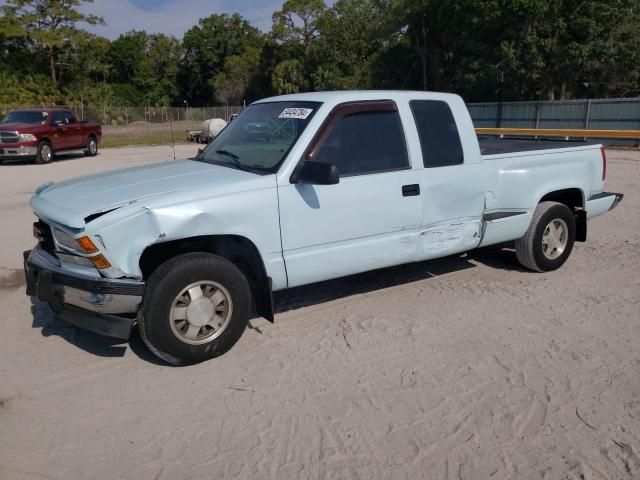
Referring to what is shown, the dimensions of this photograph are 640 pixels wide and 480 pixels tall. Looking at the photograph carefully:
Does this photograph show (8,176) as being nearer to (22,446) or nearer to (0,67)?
(22,446)

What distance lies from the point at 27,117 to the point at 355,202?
60.2 feet

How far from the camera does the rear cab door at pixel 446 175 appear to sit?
4859 mm

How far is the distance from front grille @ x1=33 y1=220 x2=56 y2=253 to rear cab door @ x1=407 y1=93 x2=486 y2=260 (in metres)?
2.94

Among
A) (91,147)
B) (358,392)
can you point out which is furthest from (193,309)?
(91,147)

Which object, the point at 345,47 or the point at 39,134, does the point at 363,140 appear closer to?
the point at 39,134

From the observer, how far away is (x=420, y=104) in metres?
4.94

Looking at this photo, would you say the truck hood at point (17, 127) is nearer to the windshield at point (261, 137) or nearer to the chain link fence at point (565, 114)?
the windshield at point (261, 137)

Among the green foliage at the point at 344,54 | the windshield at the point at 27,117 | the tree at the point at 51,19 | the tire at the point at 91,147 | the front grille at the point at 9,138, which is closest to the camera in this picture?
the front grille at the point at 9,138

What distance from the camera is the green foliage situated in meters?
30.9

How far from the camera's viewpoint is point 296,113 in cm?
458

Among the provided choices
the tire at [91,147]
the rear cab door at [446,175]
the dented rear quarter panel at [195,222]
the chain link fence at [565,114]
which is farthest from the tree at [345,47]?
the dented rear quarter panel at [195,222]

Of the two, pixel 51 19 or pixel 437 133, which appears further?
pixel 51 19

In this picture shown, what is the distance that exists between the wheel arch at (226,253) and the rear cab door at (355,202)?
23 cm

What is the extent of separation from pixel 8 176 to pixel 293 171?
14.0m
